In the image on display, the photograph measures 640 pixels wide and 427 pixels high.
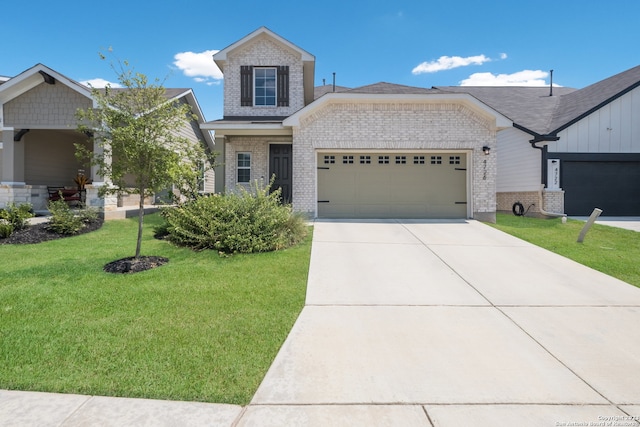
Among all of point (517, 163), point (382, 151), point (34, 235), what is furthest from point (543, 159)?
point (34, 235)

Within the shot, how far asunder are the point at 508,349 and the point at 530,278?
286 cm

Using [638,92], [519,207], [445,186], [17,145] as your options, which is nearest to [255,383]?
[445,186]

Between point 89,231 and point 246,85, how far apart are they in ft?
25.5

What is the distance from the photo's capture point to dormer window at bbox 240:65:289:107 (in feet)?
43.2

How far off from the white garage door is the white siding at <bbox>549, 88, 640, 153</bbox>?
19.9 ft

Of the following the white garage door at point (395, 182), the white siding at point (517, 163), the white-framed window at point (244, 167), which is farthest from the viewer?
the white siding at point (517, 163)

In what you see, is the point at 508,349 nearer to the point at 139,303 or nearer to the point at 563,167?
the point at 139,303

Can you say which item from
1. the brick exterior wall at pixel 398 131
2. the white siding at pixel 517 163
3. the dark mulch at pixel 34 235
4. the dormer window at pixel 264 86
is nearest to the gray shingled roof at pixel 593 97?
the white siding at pixel 517 163

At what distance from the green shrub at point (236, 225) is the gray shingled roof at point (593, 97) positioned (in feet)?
Result: 42.9

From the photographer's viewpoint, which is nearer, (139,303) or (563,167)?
(139,303)

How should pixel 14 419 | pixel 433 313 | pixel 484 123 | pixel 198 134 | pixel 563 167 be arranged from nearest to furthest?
1. pixel 14 419
2. pixel 433 313
3. pixel 484 123
4. pixel 563 167
5. pixel 198 134

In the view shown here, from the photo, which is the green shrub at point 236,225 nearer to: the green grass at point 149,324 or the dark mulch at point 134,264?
the green grass at point 149,324

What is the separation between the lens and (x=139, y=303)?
4.19m

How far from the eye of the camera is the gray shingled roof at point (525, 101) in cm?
1554
